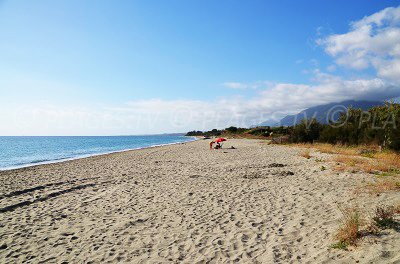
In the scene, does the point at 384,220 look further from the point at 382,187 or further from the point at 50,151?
the point at 50,151

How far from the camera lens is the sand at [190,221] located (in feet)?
17.5

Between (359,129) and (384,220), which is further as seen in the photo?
(359,129)

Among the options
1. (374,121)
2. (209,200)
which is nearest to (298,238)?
(209,200)

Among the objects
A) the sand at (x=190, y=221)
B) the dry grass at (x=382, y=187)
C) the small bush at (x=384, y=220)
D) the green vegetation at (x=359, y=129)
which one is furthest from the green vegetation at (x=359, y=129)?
the small bush at (x=384, y=220)

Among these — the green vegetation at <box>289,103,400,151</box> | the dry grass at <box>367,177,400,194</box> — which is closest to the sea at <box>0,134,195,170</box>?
the dry grass at <box>367,177,400,194</box>

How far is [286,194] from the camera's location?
381 inches

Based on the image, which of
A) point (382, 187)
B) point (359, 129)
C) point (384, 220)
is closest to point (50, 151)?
point (359, 129)

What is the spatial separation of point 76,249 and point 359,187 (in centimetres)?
921

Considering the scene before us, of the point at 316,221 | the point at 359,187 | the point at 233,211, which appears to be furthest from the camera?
the point at 359,187

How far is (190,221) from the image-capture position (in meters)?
7.28

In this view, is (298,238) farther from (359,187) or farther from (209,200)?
(359,187)

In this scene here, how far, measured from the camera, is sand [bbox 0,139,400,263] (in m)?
5.33

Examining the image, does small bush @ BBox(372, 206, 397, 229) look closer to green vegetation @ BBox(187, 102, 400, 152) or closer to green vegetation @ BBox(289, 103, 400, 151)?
green vegetation @ BBox(187, 102, 400, 152)

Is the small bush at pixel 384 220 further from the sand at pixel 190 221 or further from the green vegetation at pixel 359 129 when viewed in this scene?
the green vegetation at pixel 359 129
